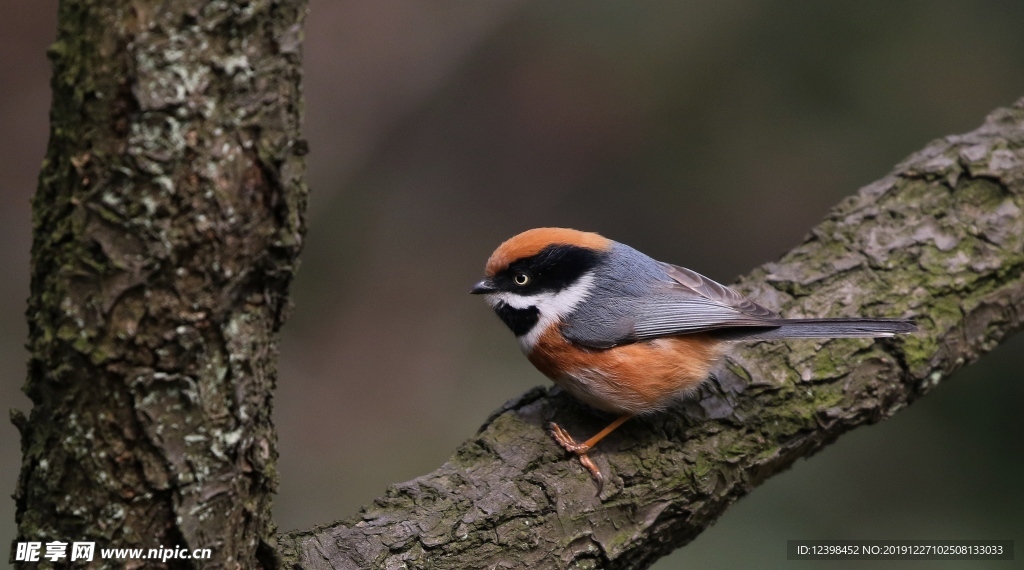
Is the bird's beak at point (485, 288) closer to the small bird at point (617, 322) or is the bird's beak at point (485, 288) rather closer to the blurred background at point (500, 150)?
the small bird at point (617, 322)

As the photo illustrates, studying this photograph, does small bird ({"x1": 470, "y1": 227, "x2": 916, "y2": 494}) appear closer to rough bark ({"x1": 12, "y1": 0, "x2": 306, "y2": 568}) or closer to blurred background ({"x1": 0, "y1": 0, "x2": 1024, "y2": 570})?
rough bark ({"x1": 12, "y1": 0, "x2": 306, "y2": 568})

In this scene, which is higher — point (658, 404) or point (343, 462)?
point (658, 404)

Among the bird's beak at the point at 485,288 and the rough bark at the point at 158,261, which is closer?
the rough bark at the point at 158,261

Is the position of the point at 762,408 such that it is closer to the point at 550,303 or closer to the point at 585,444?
the point at 585,444

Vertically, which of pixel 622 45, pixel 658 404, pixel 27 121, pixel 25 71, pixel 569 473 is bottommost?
pixel 569 473

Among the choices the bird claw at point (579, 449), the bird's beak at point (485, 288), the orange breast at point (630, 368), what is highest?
the bird's beak at point (485, 288)

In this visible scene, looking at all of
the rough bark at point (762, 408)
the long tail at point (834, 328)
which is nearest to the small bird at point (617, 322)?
the long tail at point (834, 328)

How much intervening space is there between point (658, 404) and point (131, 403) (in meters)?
2.24

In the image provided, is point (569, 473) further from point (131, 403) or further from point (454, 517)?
point (131, 403)

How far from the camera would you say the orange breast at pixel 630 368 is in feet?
11.7

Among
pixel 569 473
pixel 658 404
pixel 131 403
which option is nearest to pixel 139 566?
pixel 131 403

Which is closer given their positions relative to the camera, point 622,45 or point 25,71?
point 25,71

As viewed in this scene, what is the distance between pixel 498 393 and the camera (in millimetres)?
7609

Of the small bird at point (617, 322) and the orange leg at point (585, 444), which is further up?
the small bird at point (617, 322)
